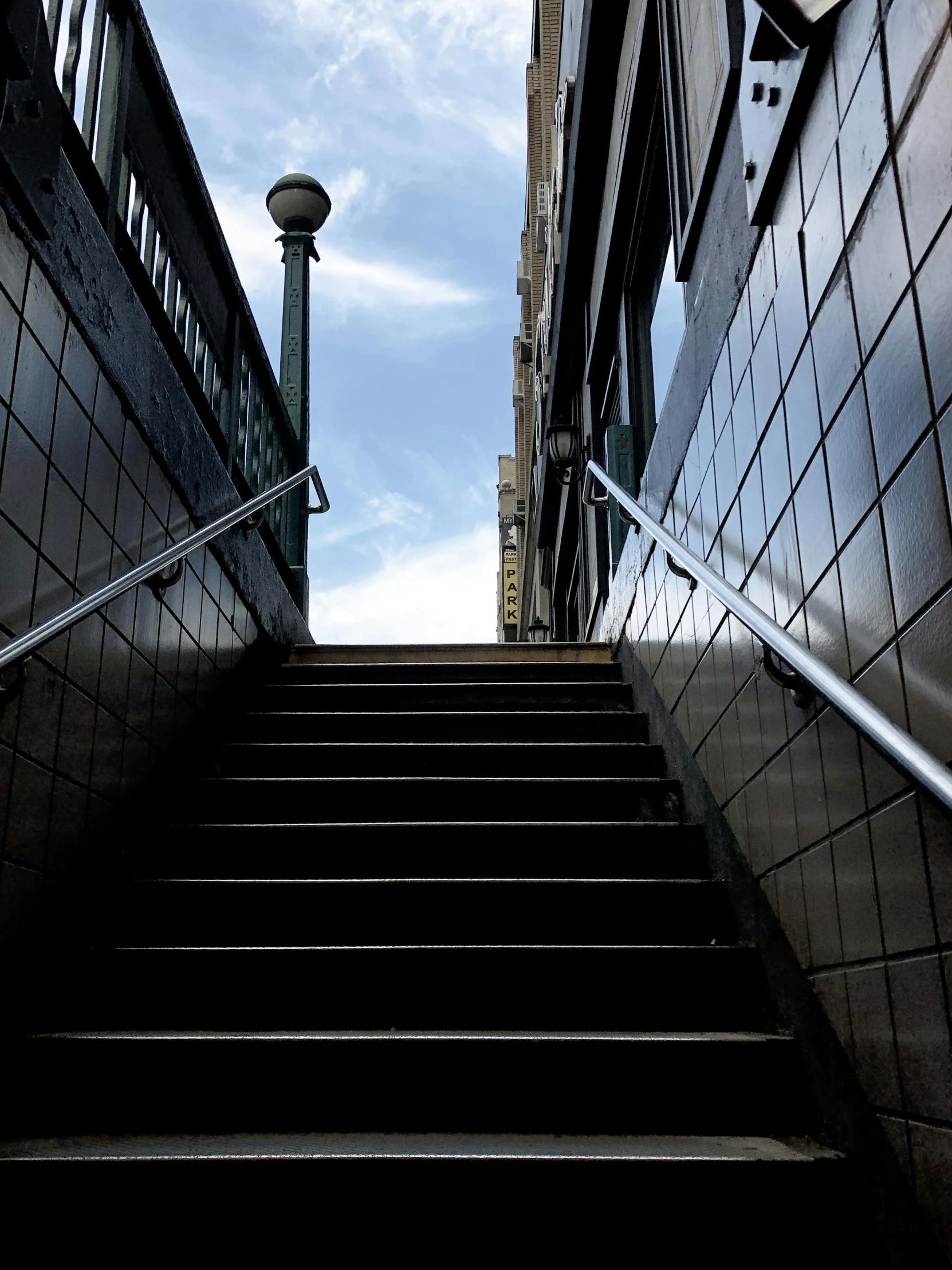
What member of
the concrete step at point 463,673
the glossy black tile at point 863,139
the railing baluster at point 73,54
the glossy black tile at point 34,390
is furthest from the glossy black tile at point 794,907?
the railing baluster at point 73,54

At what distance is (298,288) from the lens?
586 cm

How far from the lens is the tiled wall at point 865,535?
1247 mm

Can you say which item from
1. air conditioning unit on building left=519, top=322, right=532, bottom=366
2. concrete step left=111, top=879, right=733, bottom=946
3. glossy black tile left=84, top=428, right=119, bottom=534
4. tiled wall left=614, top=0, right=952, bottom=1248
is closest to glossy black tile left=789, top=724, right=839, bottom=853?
tiled wall left=614, top=0, right=952, bottom=1248

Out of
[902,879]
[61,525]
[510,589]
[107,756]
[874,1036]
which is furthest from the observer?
[510,589]

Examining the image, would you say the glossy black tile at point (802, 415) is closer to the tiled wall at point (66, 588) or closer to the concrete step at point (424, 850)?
the concrete step at point (424, 850)

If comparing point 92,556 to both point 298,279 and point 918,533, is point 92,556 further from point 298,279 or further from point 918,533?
point 298,279

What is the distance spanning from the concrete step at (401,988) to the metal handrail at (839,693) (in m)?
0.73

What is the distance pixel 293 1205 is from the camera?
1.52 m

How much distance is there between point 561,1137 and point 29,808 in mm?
1262

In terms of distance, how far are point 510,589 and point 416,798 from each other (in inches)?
828

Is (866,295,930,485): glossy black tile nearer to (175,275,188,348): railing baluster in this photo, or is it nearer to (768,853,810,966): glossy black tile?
(768,853,810,966): glossy black tile

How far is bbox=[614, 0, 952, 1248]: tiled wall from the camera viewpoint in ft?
4.09

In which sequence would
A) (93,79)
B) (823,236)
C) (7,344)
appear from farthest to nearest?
(93,79) < (7,344) < (823,236)

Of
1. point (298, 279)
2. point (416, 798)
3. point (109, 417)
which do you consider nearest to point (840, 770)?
point (416, 798)
